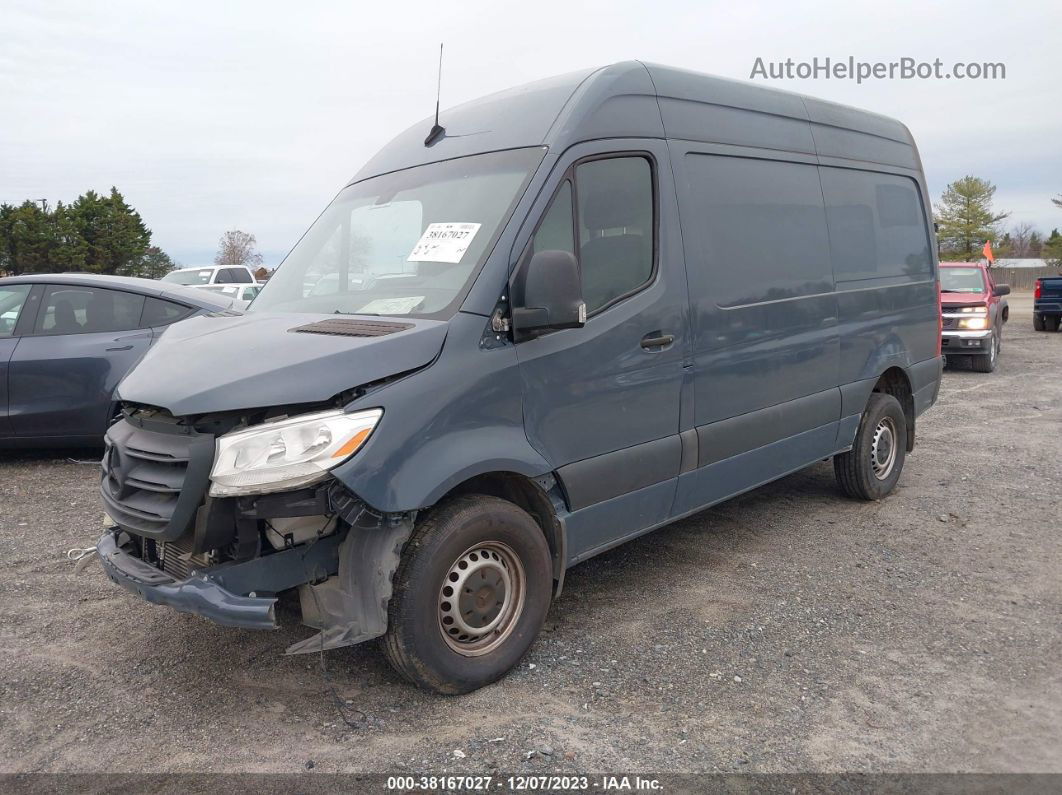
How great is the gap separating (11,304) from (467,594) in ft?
19.1

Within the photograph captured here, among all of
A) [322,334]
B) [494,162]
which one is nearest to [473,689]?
[322,334]

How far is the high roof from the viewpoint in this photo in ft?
13.1

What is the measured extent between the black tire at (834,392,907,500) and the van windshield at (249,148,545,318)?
3650 millimetres

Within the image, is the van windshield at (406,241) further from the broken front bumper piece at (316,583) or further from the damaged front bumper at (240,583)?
the damaged front bumper at (240,583)

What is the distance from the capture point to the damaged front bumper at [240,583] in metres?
3.06

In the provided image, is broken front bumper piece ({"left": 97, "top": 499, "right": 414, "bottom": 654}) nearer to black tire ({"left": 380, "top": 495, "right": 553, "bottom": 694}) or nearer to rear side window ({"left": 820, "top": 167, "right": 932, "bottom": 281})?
black tire ({"left": 380, "top": 495, "right": 553, "bottom": 694})

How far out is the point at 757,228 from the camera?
5.00 meters

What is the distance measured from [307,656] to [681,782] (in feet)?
6.10

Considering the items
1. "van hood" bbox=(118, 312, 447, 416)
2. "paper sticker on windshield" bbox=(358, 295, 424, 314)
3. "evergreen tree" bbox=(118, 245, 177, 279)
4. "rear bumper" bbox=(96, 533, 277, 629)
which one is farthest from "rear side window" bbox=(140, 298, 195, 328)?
"evergreen tree" bbox=(118, 245, 177, 279)

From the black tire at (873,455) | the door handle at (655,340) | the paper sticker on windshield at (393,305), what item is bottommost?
the black tire at (873,455)

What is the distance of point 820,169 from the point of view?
223 inches

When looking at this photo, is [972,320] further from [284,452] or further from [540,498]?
[284,452]

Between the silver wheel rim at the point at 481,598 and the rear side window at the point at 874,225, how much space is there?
333 cm

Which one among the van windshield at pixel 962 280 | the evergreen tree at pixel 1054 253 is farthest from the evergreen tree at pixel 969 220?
the van windshield at pixel 962 280
